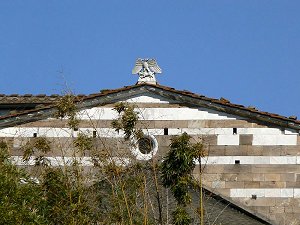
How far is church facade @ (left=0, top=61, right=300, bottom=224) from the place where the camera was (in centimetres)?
2778

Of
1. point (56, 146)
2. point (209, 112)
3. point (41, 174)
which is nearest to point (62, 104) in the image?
point (41, 174)

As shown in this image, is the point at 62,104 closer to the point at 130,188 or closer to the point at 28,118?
the point at 130,188

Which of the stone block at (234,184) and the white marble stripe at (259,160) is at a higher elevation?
the white marble stripe at (259,160)

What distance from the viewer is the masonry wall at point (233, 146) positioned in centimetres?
2777

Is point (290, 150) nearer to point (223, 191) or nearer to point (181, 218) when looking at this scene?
point (223, 191)

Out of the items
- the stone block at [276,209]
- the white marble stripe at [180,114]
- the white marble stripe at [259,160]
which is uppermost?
the white marble stripe at [180,114]

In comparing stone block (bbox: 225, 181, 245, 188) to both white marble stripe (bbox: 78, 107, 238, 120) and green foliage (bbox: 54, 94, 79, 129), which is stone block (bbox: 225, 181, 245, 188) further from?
green foliage (bbox: 54, 94, 79, 129)

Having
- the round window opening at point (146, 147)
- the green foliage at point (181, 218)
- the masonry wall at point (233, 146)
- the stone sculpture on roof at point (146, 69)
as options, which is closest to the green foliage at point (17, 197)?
the green foliage at point (181, 218)

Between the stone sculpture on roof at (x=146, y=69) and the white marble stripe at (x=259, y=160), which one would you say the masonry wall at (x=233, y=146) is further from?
the stone sculpture on roof at (x=146, y=69)

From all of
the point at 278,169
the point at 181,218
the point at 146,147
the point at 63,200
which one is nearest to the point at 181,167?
the point at 181,218

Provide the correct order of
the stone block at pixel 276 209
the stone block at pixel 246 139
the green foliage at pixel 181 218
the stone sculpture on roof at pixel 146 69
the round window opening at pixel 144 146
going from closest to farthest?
the green foliage at pixel 181 218 → the round window opening at pixel 144 146 → the stone block at pixel 276 209 → the stone block at pixel 246 139 → the stone sculpture on roof at pixel 146 69

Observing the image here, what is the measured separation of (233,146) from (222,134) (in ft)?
1.15

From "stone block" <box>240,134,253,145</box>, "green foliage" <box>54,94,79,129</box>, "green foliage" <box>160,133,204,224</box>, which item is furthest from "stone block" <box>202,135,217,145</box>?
"green foliage" <box>160,133,204,224</box>

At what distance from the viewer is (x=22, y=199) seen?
21.1m
